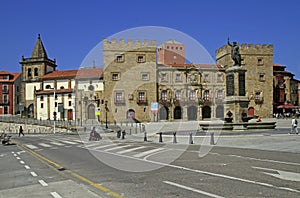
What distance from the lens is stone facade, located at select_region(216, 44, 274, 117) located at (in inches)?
2542

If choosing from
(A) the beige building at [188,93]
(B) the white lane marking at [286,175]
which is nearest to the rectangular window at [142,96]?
(A) the beige building at [188,93]

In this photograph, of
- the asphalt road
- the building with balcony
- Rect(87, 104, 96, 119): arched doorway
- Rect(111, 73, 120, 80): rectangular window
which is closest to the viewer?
the asphalt road

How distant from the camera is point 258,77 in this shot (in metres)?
65.5

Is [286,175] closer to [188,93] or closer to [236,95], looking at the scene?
[236,95]

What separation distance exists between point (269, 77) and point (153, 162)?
58149mm

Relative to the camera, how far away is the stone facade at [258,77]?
212 feet

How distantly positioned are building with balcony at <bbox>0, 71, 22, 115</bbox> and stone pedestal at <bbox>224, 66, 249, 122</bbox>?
220 ft

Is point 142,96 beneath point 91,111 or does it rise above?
above

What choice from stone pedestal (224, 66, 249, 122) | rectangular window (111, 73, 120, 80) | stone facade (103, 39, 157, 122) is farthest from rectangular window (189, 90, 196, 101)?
stone pedestal (224, 66, 249, 122)

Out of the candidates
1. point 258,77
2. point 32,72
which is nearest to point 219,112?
point 258,77

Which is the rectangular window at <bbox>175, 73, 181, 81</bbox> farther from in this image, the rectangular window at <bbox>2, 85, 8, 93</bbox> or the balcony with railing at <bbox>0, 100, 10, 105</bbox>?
the rectangular window at <bbox>2, 85, 8, 93</bbox>

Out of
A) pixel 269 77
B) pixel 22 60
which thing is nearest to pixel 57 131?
pixel 22 60

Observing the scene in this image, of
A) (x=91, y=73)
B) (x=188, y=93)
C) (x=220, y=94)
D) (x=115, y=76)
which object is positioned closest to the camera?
(x=115, y=76)

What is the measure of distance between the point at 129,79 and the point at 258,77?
25150mm
